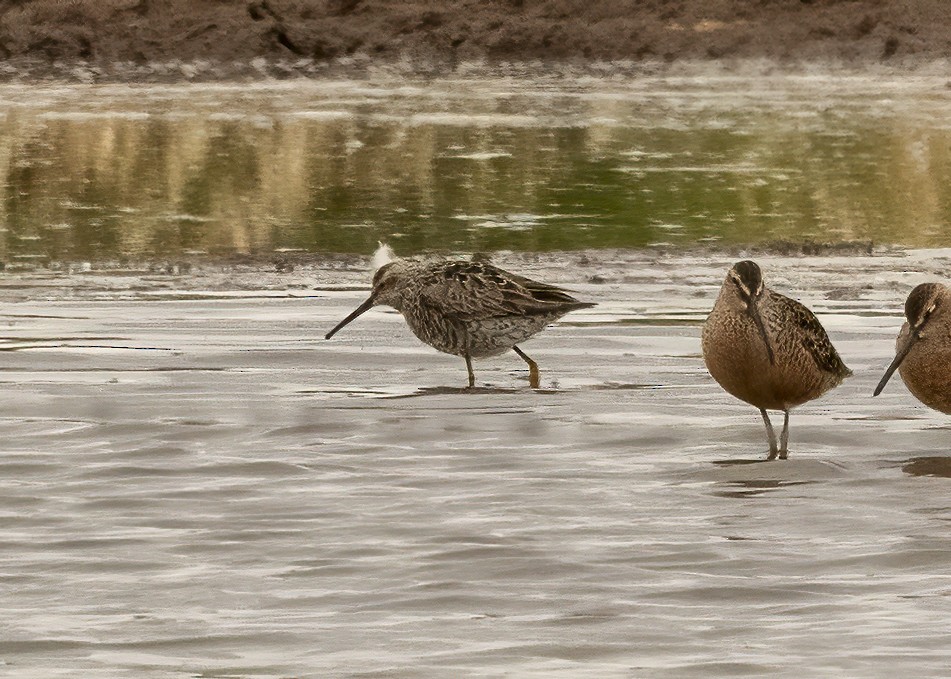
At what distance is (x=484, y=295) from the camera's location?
44.7 feet

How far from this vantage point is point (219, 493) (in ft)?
31.2

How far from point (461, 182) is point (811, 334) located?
64.5 feet

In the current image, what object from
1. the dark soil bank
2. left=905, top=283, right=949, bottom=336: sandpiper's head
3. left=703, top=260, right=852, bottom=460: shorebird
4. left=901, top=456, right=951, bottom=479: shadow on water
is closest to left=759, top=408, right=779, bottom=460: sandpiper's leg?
left=703, top=260, right=852, bottom=460: shorebird

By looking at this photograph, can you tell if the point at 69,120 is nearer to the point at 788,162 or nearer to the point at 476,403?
the point at 788,162

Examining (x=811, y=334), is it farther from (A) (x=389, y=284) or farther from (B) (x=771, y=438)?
(A) (x=389, y=284)

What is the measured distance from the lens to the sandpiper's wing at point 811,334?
11039 millimetres

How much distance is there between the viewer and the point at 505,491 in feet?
31.7

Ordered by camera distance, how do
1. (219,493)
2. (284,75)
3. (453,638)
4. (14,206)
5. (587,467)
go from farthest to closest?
(284,75)
(14,206)
(587,467)
(219,493)
(453,638)

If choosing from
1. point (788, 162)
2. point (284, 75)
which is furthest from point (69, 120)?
point (788, 162)

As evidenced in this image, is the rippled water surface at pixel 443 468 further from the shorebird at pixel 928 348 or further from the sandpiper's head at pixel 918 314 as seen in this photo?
the sandpiper's head at pixel 918 314

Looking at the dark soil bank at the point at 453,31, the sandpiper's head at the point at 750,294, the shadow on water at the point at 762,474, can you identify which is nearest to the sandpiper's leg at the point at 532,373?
the sandpiper's head at the point at 750,294

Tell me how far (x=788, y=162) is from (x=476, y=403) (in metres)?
21.9

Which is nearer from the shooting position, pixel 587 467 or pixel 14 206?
pixel 587 467

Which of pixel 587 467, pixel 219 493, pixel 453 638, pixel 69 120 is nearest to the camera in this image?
pixel 453 638
